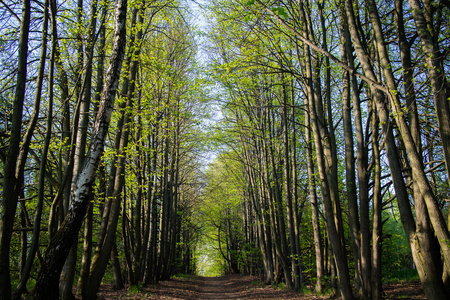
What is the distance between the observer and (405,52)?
5223mm

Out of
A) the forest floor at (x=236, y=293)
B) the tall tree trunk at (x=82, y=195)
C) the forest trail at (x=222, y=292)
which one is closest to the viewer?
the tall tree trunk at (x=82, y=195)

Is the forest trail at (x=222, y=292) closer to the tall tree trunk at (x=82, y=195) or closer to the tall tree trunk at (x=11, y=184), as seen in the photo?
the tall tree trunk at (x=82, y=195)

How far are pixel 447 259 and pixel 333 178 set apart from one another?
3428mm

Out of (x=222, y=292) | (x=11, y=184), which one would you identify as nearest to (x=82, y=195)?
(x=11, y=184)

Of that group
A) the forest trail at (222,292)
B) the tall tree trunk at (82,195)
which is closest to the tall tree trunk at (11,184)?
the tall tree trunk at (82,195)

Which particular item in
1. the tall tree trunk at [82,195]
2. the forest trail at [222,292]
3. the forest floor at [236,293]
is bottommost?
the forest trail at [222,292]

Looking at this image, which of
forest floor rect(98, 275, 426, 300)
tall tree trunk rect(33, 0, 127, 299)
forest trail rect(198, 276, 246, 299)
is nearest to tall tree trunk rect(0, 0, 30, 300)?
tall tree trunk rect(33, 0, 127, 299)

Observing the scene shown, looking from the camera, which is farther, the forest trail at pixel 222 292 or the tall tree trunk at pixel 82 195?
the forest trail at pixel 222 292

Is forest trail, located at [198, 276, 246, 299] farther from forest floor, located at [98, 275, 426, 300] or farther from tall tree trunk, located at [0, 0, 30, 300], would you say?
tall tree trunk, located at [0, 0, 30, 300]

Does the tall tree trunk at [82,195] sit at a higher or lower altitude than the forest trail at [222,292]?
higher

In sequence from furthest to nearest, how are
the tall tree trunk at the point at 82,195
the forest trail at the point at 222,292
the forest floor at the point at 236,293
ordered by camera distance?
the forest trail at the point at 222,292
the forest floor at the point at 236,293
the tall tree trunk at the point at 82,195

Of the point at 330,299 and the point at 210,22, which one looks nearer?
the point at 330,299

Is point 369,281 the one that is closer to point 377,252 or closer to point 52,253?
point 377,252

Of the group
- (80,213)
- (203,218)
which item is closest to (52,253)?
(80,213)
